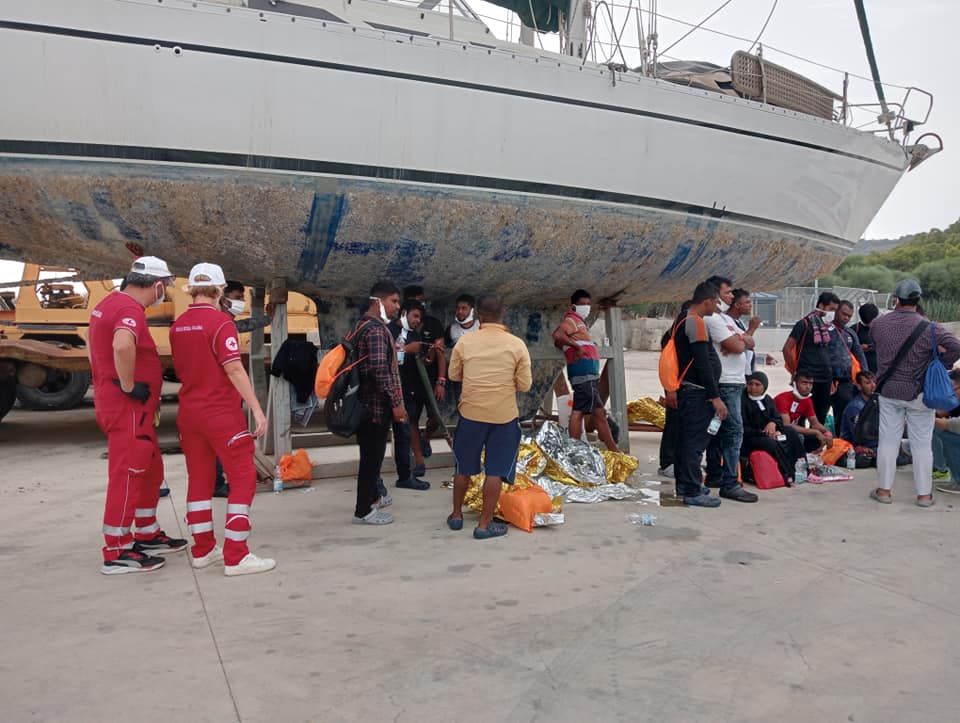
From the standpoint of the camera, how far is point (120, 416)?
3.36 metres

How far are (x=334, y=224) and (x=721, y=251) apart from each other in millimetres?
3392

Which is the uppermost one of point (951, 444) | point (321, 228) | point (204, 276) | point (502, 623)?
point (321, 228)

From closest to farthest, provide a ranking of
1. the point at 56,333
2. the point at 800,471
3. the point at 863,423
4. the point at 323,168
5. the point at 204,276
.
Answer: the point at 204,276
the point at 323,168
the point at 800,471
the point at 863,423
the point at 56,333

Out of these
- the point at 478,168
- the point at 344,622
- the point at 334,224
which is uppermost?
the point at 478,168

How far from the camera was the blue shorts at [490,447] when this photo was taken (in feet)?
13.3

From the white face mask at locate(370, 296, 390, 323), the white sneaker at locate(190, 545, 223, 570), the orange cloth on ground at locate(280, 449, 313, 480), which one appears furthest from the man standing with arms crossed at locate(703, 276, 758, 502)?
the white sneaker at locate(190, 545, 223, 570)

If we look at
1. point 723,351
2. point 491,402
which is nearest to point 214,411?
point 491,402

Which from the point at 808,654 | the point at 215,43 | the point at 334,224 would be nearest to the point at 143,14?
the point at 215,43

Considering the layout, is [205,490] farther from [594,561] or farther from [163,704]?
[594,561]

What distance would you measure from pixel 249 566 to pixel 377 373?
1286mm

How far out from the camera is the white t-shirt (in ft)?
16.0

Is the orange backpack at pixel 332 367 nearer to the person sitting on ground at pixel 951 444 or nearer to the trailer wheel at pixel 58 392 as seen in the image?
the person sitting on ground at pixel 951 444

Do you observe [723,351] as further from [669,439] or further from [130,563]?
[130,563]

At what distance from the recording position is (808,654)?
2.60 m
